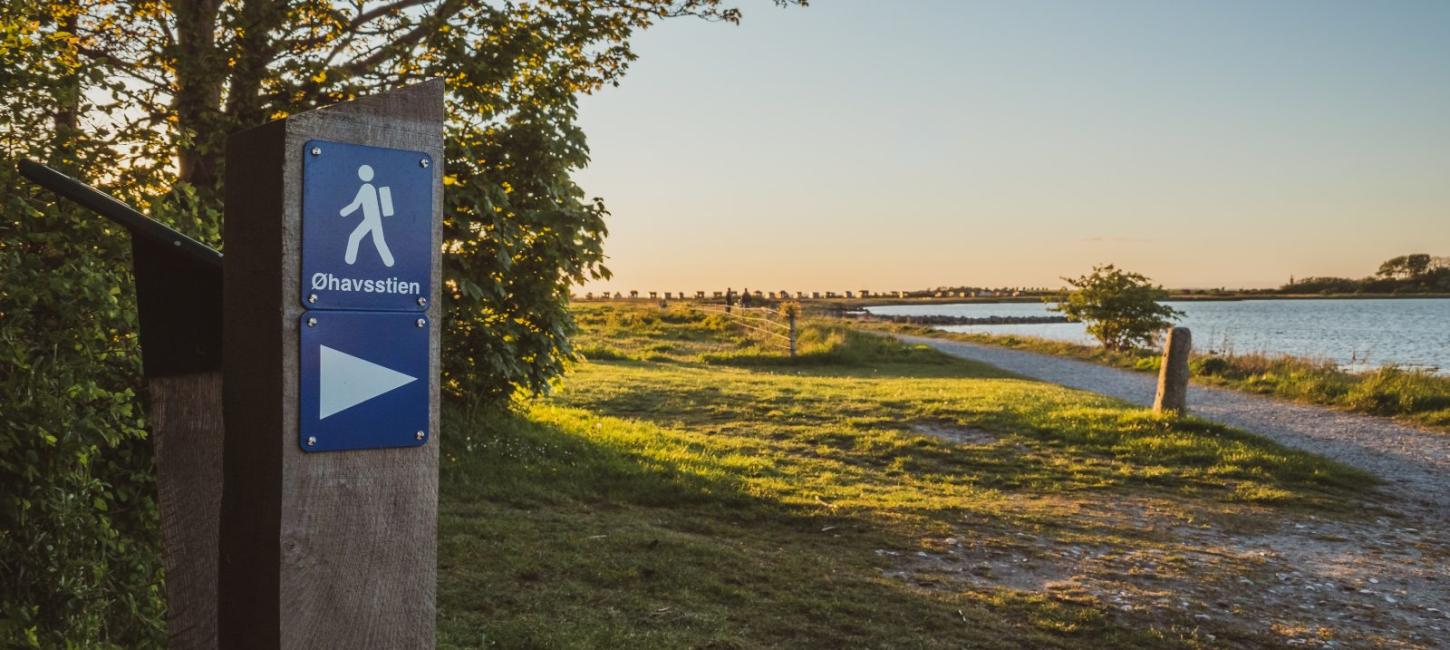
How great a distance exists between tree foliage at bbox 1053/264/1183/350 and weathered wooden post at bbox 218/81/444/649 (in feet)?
99.0

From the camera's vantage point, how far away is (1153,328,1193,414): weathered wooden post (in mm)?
13633

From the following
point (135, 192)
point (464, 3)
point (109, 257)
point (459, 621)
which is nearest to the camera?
point (109, 257)

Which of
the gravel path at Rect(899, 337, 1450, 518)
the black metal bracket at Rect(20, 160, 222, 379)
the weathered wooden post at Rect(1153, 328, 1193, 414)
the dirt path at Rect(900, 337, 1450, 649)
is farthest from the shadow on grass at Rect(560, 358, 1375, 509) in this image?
the black metal bracket at Rect(20, 160, 222, 379)

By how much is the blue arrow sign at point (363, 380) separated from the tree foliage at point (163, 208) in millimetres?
1728

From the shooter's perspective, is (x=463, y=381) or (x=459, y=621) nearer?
(x=459, y=621)

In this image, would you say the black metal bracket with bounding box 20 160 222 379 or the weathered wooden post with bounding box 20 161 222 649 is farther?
the weathered wooden post with bounding box 20 161 222 649

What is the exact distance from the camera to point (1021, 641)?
18.0 ft

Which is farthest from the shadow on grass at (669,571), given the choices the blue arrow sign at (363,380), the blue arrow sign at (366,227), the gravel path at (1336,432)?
the gravel path at (1336,432)

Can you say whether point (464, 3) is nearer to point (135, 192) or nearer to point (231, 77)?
point (231, 77)

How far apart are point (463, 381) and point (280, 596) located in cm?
820

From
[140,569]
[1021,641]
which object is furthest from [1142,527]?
[140,569]

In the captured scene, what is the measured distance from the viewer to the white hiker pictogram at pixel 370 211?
6.42 ft

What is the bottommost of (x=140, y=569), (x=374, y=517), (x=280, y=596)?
(x=140, y=569)

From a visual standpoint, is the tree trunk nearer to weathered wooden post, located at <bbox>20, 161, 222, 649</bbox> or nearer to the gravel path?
weathered wooden post, located at <bbox>20, 161, 222, 649</bbox>
